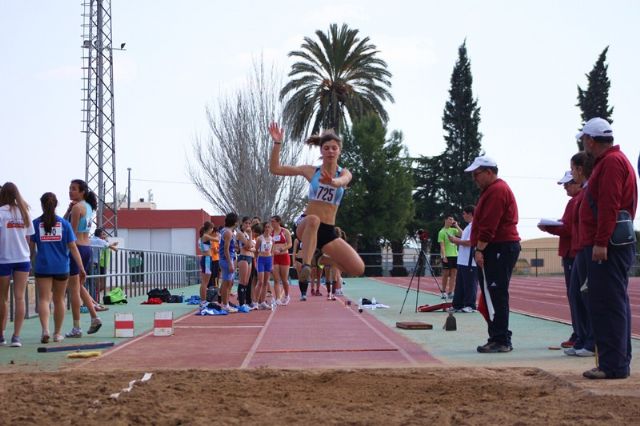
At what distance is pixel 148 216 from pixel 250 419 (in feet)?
144

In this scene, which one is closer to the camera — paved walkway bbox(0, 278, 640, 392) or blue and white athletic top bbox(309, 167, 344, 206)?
paved walkway bbox(0, 278, 640, 392)

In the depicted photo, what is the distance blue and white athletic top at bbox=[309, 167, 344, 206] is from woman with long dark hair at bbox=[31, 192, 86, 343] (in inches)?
133

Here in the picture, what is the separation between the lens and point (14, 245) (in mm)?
9609

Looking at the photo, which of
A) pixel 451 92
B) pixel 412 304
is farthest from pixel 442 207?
pixel 412 304

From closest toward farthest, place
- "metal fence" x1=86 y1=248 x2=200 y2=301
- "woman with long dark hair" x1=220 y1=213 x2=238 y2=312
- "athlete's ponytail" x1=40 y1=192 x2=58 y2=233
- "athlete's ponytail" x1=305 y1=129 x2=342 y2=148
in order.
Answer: "athlete's ponytail" x1=305 y1=129 x2=342 y2=148
"athlete's ponytail" x1=40 y1=192 x2=58 y2=233
"woman with long dark hair" x1=220 y1=213 x2=238 y2=312
"metal fence" x1=86 y1=248 x2=200 y2=301

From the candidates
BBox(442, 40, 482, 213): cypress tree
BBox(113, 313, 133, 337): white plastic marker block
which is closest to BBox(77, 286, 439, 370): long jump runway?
BBox(113, 313, 133, 337): white plastic marker block

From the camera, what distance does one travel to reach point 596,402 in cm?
556

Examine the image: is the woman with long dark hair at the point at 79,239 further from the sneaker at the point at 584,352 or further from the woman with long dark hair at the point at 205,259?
the sneaker at the point at 584,352

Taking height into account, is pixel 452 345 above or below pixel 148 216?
below

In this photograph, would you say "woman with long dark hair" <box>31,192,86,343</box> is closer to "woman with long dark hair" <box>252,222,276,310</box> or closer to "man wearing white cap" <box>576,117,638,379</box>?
"woman with long dark hair" <box>252,222,276,310</box>

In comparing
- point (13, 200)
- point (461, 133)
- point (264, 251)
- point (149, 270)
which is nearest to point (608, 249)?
point (13, 200)

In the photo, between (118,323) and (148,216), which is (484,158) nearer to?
(118,323)

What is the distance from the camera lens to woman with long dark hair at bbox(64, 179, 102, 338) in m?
10.6

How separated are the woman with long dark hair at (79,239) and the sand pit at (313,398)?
356cm
